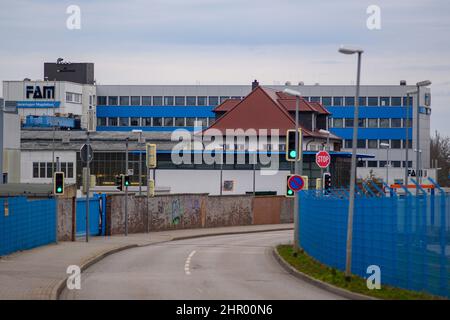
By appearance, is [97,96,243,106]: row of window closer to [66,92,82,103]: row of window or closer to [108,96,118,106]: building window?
[108,96,118,106]: building window

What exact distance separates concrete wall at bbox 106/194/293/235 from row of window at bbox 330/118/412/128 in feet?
163

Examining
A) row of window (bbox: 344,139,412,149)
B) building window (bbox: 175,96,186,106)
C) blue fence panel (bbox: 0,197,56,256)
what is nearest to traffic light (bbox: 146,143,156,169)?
blue fence panel (bbox: 0,197,56,256)

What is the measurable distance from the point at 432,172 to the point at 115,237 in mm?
66150

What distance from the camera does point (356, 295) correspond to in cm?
2006

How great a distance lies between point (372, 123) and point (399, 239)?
9910 cm

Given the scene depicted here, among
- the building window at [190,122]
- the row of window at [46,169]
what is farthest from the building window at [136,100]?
the row of window at [46,169]

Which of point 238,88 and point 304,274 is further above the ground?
point 238,88

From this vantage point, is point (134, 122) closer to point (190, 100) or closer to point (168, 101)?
point (168, 101)

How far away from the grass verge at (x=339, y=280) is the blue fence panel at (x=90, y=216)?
42.1 ft

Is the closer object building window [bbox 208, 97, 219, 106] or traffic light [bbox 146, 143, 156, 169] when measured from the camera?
traffic light [bbox 146, 143, 156, 169]

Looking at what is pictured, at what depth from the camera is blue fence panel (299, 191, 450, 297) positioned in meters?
19.5

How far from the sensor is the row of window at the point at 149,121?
12362 cm
